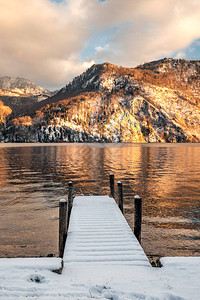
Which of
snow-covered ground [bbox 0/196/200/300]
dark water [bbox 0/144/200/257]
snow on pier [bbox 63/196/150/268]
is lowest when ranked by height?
dark water [bbox 0/144/200/257]

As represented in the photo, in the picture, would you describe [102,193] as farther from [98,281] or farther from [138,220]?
[98,281]

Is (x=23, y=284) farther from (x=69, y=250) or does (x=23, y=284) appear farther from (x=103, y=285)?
(x=69, y=250)

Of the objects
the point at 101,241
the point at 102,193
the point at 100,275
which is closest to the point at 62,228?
the point at 101,241

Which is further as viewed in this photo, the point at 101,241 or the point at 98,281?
the point at 101,241

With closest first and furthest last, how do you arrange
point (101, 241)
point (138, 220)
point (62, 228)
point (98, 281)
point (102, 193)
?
1. point (98, 281)
2. point (101, 241)
3. point (62, 228)
4. point (138, 220)
5. point (102, 193)

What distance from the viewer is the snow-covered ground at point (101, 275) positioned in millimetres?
5125

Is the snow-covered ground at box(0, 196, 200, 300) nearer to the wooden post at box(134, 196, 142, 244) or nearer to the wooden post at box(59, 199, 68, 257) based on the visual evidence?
the wooden post at box(59, 199, 68, 257)

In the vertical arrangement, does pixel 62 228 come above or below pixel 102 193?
above

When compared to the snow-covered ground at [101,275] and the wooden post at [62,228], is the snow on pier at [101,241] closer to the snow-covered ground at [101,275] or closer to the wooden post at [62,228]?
the snow-covered ground at [101,275]

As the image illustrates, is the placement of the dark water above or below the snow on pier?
below

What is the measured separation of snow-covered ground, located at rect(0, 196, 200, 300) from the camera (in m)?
5.12

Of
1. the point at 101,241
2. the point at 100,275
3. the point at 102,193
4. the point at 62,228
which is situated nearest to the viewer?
the point at 100,275

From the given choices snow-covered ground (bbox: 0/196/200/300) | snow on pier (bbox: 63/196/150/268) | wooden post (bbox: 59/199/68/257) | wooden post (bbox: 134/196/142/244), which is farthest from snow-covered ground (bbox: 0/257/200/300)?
wooden post (bbox: 134/196/142/244)

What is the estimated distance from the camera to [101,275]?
6.07 m
